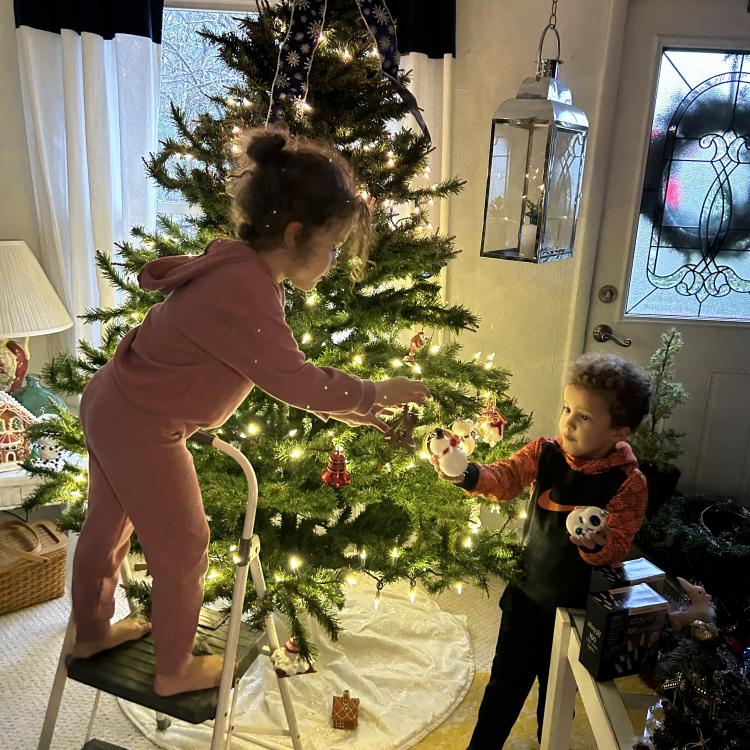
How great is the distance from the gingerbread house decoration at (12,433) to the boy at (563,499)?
5.36ft

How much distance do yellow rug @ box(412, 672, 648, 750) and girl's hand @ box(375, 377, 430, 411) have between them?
113 centimetres

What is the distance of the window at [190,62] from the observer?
8.51 feet

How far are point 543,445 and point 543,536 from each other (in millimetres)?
221

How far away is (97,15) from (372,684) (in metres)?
2.39

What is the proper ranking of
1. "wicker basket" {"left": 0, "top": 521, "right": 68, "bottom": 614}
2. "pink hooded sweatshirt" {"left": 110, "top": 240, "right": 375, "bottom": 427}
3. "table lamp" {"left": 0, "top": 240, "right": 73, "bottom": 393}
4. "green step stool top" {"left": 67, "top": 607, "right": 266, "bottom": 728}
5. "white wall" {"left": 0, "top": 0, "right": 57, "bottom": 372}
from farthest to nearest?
"white wall" {"left": 0, "top": 0, "right": 57, "bottom": 372} → "table lamp" {"left": 0, "top": 240, "right": 73, "bottom": 393} → "wicker basket" {"left": 0, "top": 521, "right": 68, "bottom": 614} → "green step stool top" {"left": 67, "top": 607, "right": 266, "bottom": 728} → "pink hooded sweatshirt" {"left": 110, "top": 240, "right": 375, "bottom": 427}

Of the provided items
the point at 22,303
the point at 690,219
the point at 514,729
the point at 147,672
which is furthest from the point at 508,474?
the point at 22,303

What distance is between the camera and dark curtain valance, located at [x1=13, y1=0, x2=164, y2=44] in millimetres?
2379

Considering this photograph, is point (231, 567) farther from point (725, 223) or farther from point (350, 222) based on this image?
point (725, 223)

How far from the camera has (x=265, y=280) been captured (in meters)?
1.17

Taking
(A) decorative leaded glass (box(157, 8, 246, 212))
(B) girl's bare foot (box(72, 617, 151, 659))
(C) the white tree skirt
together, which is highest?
(A) decorative leaded glass (box(157, 8, 246, 212))

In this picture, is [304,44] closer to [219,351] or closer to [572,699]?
[219,351]

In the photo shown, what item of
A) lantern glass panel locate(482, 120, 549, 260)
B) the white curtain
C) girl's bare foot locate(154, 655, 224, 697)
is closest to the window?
the white curtain

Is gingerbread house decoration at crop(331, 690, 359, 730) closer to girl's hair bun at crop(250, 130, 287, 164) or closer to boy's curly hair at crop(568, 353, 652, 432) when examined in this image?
boy's curly hair at crop(568, 353, 652, 432)

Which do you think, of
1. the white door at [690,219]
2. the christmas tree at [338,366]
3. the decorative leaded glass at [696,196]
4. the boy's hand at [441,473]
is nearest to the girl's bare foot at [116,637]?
the christmas tree at [338,366]
